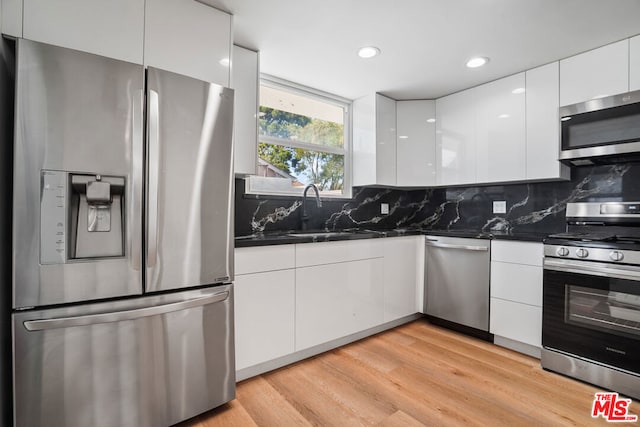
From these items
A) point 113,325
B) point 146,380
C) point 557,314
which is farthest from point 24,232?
point 557,314

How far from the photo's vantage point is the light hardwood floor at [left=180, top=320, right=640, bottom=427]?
5.30 ft

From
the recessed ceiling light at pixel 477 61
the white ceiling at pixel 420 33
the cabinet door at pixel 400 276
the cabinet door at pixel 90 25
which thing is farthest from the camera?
the cabinet door at pixel 400 276

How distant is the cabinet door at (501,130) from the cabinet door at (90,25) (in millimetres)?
2704

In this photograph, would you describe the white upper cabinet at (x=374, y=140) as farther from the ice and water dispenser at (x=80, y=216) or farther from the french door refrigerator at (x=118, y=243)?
the ice and water dispenser at (x=80, y=216)

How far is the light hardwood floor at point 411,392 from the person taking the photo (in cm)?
161

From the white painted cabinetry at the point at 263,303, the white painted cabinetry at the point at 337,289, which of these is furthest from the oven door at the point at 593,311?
the white painted cabinetry at the point at 263,303

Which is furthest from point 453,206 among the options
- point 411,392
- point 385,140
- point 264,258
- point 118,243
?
point 118,243

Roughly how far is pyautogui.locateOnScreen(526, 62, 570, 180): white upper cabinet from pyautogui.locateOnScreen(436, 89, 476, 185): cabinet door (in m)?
0.46

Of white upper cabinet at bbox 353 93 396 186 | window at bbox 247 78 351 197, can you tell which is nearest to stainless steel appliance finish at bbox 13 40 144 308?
window at bbox 247 78 351 197

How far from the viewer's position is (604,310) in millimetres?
1903

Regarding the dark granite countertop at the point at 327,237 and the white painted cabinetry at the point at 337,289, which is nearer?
the dark granite countertop at the point at 327,237

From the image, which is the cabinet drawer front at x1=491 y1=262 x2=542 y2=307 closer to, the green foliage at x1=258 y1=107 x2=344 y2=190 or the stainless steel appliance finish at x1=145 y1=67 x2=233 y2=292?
the green foliage at x1=258 y1=107 x2=344 y2=190

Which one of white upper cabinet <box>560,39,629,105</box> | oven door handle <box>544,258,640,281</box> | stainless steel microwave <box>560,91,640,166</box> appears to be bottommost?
oven door handle <box>544,258,640,281</box>

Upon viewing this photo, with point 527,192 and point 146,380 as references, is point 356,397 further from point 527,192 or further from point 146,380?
point 527,192
